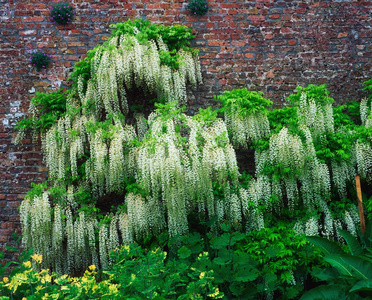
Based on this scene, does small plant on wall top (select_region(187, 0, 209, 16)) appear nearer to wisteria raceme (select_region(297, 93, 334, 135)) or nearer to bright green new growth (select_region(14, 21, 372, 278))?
bright green new growth (select_region(14, 21, 372, 278))

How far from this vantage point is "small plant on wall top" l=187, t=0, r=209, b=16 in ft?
14.6

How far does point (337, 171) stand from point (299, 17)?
192 centimetres

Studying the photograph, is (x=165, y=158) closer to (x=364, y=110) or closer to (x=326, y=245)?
(x=326, y=245)

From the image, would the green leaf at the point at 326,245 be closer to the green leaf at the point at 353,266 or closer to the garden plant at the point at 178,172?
the garden plant at the point at 178,172

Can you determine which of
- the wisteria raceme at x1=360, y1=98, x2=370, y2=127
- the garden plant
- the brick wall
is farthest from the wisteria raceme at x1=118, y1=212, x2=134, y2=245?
the wisteria raceme at x1=360, y1=98, x2=370, y2=127

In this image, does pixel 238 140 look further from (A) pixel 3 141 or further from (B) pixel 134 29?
(A) pixel 3 141

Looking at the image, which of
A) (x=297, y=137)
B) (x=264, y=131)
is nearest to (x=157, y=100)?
(x=264, y=131)

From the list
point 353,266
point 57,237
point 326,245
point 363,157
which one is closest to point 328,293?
point 353,266

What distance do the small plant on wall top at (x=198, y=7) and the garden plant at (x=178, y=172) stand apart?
15.7 inches

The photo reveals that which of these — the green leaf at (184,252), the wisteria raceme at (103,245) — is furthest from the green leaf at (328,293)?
the wisteria raceme at (103,245)

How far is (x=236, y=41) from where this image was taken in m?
4.49

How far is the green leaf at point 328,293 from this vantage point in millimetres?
2885

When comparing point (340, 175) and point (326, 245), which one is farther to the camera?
point (340, 175)

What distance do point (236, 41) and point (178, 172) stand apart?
2.00 m
